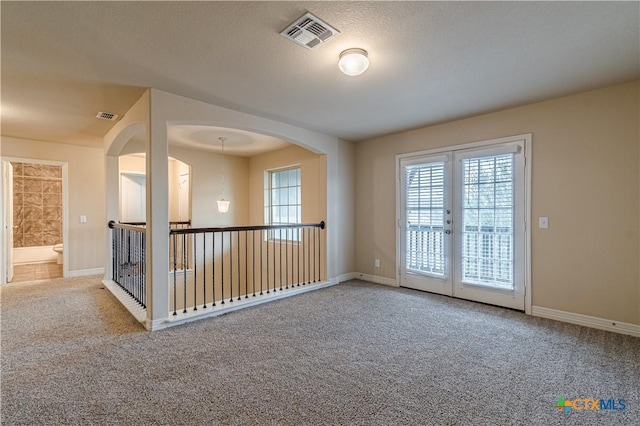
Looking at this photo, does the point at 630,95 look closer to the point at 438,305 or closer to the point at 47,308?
the point at 438,305

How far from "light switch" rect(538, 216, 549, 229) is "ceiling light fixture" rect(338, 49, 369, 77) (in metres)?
2.65

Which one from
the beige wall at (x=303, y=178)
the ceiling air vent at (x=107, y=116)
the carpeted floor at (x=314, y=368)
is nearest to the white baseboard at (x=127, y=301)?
the carpeted floor at (x=314, y=368)

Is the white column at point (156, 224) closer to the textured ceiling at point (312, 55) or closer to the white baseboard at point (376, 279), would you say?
the textured ceiling at point (312, 55)

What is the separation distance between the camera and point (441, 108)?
11.8ft

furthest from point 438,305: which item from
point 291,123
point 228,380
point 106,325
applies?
point 106,325

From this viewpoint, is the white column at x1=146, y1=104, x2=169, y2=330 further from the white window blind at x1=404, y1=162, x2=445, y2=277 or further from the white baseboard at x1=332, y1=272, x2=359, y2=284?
the white window blind at x1=404, y1=162, x2=445, y2=277

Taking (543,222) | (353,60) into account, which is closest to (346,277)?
(543,222)

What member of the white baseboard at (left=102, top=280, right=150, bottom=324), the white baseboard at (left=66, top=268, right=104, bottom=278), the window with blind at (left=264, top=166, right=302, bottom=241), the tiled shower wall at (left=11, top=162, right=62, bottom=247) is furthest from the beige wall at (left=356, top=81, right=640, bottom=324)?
the tiled shower wall at (left=11, top=162, right=62, bottom=247)

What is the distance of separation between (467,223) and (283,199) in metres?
A: 3.61

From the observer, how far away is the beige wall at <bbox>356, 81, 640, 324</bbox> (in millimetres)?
2885

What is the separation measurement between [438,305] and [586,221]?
177cm

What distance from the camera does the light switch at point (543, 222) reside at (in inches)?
132

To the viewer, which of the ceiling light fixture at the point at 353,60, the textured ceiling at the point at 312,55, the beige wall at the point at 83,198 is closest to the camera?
the textured ceiling at the point at 312,55

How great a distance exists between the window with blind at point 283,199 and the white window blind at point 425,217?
6.77 feet
